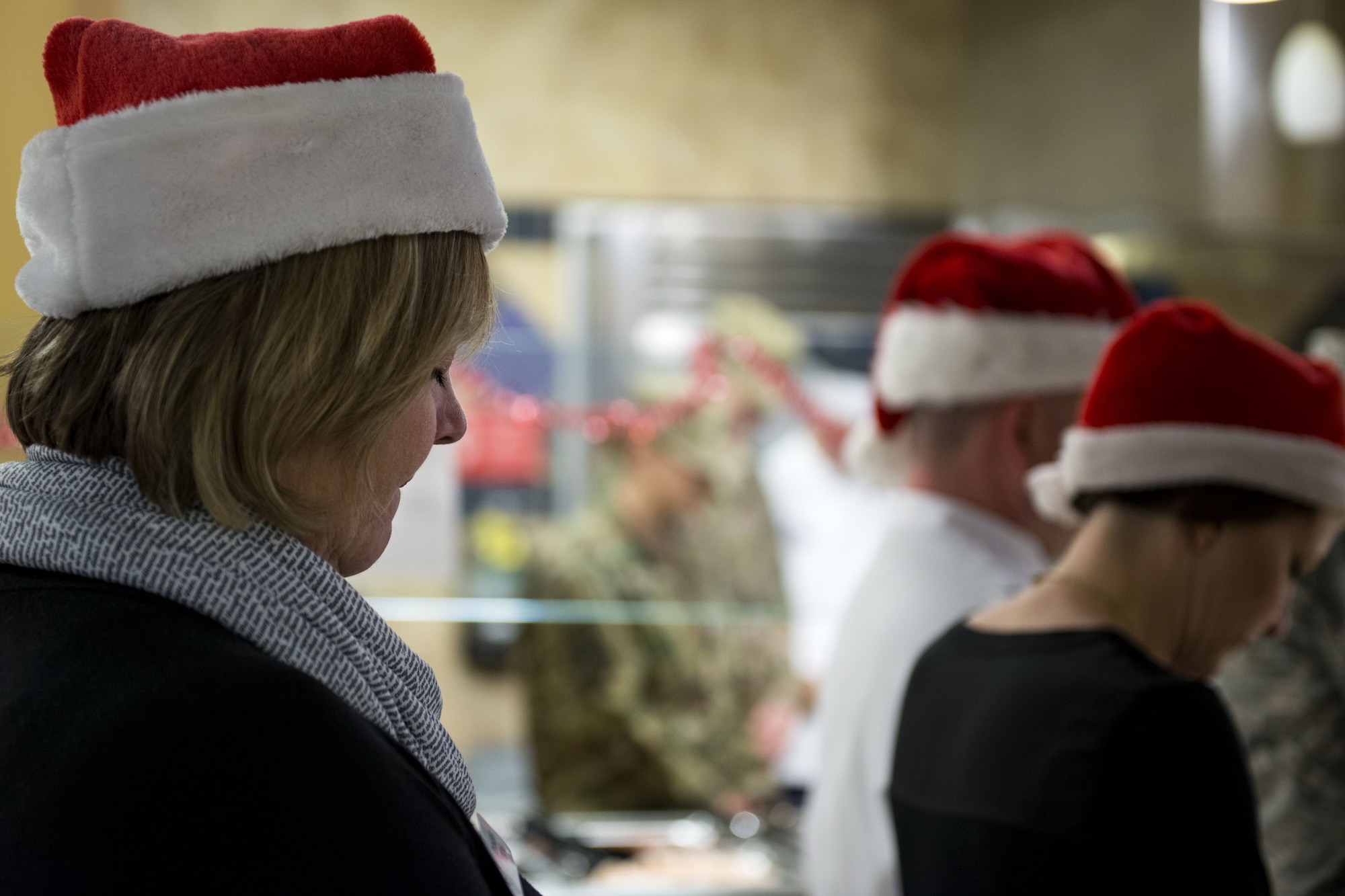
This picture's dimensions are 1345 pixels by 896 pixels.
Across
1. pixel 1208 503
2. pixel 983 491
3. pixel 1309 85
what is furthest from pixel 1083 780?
pixel 1309 85

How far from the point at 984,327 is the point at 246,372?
4.29 ft

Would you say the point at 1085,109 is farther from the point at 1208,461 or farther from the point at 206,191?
the point at 206,191

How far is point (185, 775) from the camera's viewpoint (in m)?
0.62

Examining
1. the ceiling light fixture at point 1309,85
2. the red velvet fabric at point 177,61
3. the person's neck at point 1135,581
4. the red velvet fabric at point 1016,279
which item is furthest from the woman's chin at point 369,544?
the ceiling light fixture at point 1309,85

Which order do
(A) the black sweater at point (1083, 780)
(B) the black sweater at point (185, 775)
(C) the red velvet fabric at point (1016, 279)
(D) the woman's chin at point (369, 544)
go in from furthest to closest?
(C) the red velvet fabric at point (1016, 279) < (A) the black sweater at point (1083, 780) < (D) the woman's chin at point (369, 544) < (B) the black sweater at point (185, 775)

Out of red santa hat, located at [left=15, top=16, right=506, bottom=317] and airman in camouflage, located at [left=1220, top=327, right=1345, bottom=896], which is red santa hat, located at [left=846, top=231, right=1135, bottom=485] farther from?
red santa hat, located at [left=15, top=16, right=506, bottom=317]

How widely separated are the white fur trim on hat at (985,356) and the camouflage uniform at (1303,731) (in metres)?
0.49

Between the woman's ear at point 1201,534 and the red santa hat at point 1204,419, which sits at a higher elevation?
the red santa hat at point 1204,419

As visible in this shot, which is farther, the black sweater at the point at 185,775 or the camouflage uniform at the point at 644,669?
the camouflage uniform at the point at 644,669

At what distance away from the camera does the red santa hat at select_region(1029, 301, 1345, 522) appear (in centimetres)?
132

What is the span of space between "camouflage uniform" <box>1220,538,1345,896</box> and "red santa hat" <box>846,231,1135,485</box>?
1.60ft

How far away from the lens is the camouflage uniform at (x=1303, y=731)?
1.81 metres

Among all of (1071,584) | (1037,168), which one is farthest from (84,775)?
(1037,168)

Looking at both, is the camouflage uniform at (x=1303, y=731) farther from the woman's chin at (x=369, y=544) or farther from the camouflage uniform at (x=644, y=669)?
the woman's chin at (x=369, y=544)
